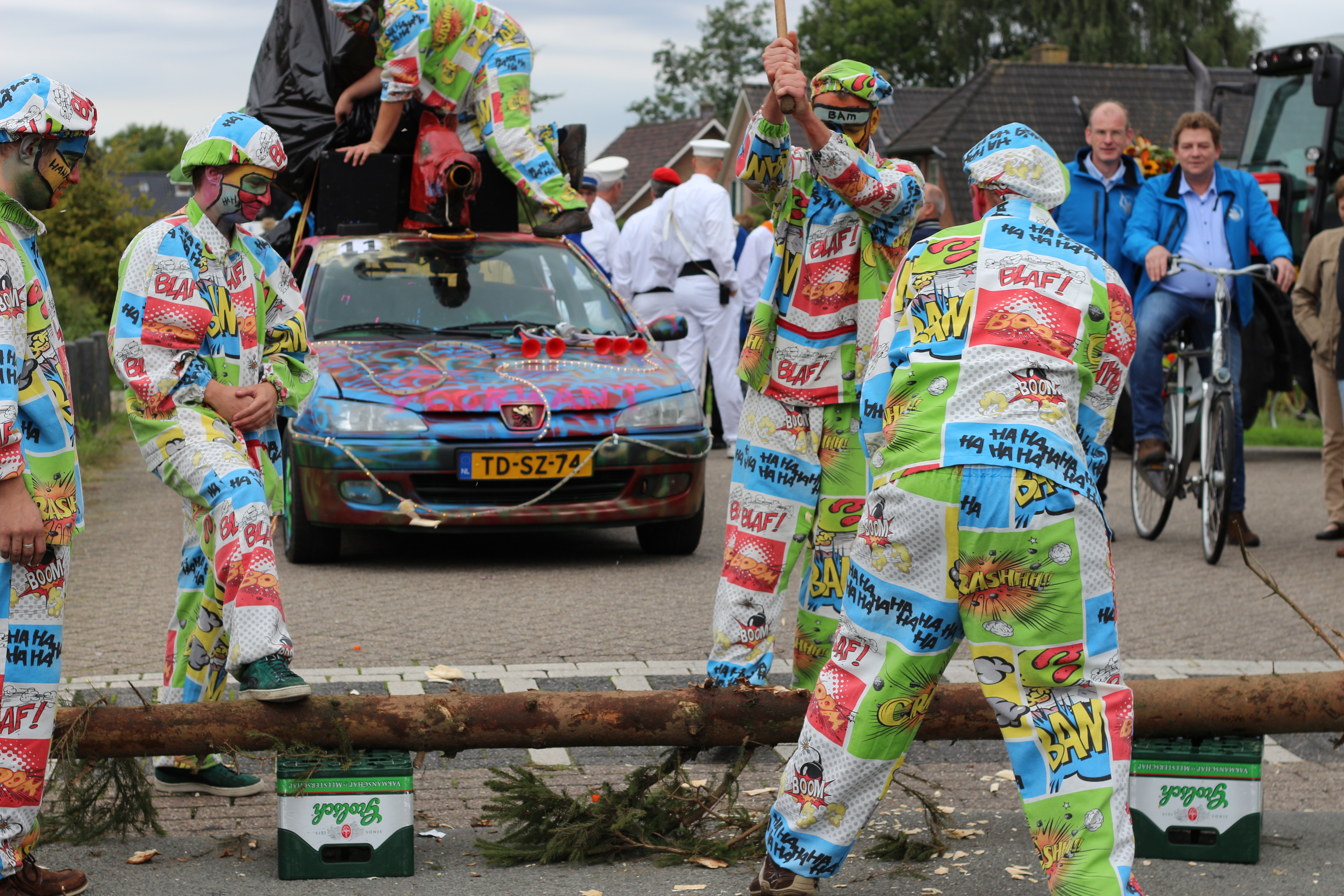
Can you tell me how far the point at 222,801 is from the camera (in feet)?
16.2

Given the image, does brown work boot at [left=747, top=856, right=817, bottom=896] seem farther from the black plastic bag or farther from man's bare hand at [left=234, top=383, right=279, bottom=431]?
the black plastic bag

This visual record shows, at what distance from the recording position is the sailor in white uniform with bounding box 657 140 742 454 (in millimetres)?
13438

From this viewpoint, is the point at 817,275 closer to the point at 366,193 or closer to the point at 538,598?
the point at 538,598

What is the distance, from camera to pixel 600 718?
4383mm

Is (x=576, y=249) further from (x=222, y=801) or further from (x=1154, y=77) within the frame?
(x=1154, y=77)

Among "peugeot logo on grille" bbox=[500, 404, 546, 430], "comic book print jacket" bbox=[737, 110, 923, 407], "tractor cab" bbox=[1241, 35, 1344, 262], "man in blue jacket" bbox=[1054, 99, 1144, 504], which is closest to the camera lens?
"comic book print jacket" bbox=[737, 110, 923, 407]

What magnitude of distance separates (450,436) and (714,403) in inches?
307

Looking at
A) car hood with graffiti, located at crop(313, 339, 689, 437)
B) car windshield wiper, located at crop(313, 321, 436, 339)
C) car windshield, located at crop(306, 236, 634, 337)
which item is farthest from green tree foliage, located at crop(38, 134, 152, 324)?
car hood with graffiti, located at crop(313, 339, 689, 437)

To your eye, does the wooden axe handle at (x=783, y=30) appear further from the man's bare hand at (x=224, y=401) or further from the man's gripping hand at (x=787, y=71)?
the man's bare hand at (x=224, y=401)

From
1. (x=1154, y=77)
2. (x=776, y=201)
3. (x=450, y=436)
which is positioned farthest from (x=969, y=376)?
(x=1154, y=77)

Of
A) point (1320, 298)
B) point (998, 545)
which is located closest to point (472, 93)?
point (1320, 298)

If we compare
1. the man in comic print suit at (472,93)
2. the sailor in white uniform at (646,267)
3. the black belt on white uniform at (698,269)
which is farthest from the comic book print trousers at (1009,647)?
the black belt on white uniform at (698,269)

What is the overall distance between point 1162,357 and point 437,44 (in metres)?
4.48

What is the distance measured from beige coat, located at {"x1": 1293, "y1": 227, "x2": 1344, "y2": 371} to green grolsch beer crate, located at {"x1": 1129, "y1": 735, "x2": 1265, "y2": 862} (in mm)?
6193
